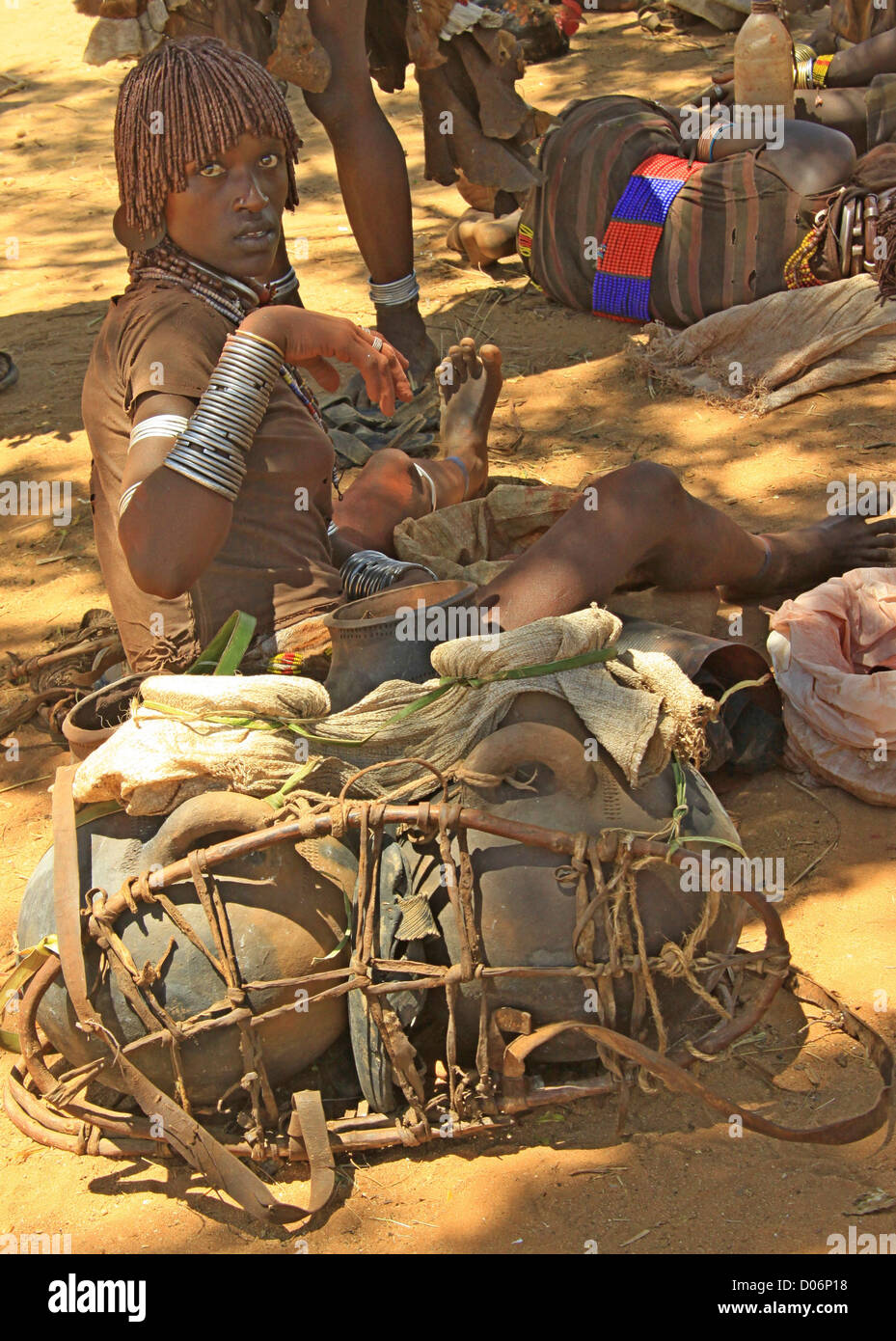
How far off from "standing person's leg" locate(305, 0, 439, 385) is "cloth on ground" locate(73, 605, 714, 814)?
2406 mm

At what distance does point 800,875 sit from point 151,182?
5.69 feet

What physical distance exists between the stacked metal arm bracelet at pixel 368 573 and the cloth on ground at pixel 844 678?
0.78 meters

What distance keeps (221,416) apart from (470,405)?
161 centimetres

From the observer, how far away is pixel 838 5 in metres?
6.09

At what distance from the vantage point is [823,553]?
309 cm

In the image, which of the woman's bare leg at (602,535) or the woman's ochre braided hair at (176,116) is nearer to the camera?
the woman's ochre braided hair at (176,116)

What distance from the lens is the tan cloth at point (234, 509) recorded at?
230 cm

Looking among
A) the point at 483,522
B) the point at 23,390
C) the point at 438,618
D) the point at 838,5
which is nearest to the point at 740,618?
the point at 483,522

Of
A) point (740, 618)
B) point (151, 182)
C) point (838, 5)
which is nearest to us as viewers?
point (151, 182)

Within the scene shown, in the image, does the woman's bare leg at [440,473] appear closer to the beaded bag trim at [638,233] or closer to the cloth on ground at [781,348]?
the cloth on ground at [781,348]

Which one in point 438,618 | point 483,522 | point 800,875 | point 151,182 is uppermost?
point 151,182

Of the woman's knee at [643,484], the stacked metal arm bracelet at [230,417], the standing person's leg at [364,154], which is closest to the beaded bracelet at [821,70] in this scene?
the standing person's leg at [364,154]

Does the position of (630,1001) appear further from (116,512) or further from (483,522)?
(483,522)

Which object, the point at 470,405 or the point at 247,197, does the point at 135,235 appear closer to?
the point at 247,197
